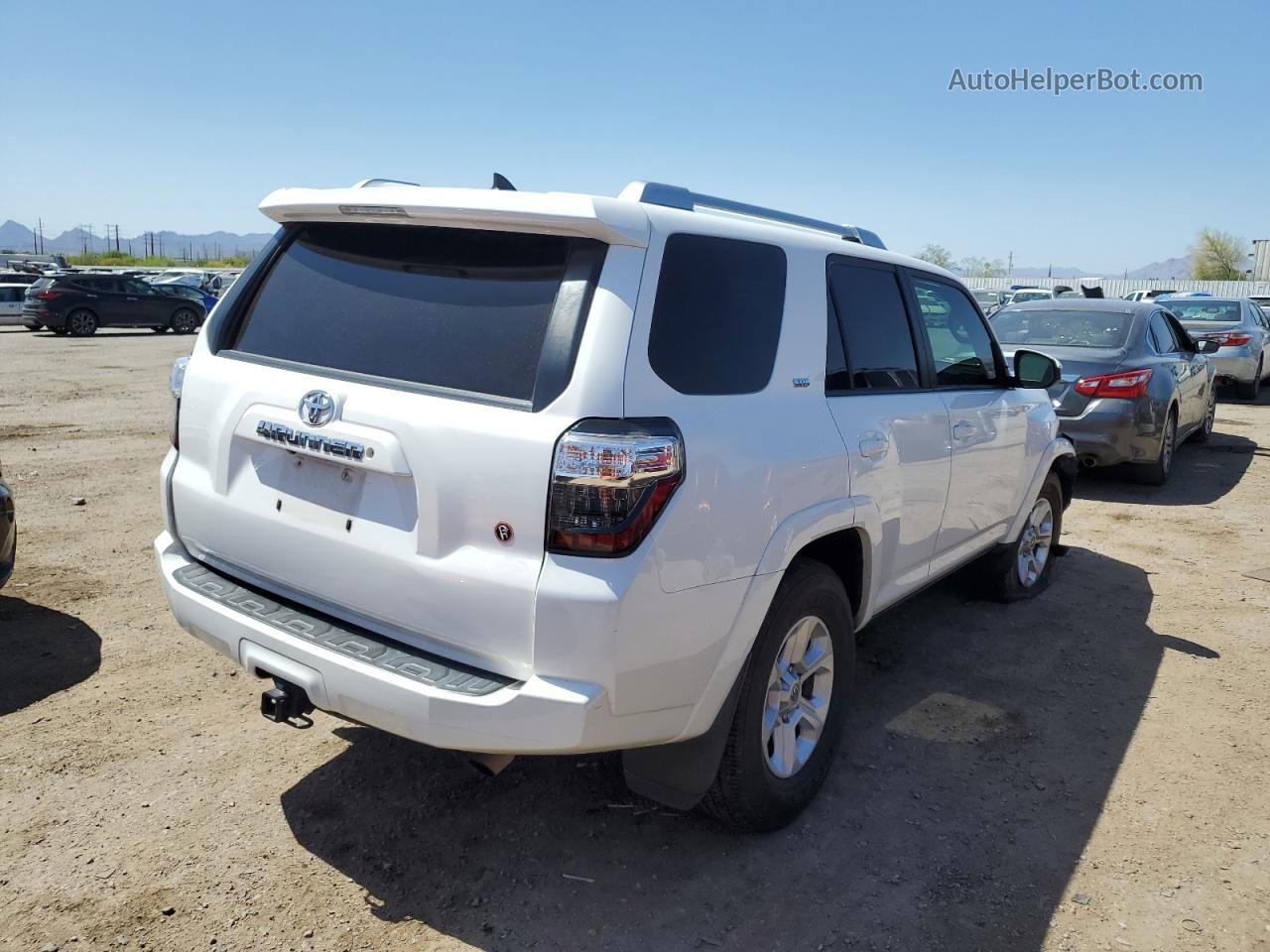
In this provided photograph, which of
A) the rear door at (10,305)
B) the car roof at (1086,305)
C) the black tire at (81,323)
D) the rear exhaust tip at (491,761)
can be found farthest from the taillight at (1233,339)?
the rear door at (10,305)

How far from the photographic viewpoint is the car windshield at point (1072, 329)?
8.78m

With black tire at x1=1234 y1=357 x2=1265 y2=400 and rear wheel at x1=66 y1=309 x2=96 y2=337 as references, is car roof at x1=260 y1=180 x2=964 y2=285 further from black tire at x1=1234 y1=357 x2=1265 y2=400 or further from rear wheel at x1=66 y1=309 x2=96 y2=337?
rear wheel at x1=66 y1=309 x2=96 y2=337

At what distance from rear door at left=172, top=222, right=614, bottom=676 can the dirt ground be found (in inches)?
33.5

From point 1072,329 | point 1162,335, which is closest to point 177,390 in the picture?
point 1072,329

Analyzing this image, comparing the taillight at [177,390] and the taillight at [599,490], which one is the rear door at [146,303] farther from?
the taillight at [599,490]

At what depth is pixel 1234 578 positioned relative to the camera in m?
6.27

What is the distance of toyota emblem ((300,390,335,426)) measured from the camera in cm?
266

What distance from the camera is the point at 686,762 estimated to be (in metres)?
2.73

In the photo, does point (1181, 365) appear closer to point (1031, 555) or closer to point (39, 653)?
point (1031, 555)

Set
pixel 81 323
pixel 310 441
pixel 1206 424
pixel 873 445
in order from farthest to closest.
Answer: pixel 81 323, pixel 1206 424, pixel 873 445, pixel 310 441

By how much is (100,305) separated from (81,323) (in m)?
0.68

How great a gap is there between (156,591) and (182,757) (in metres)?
1.97

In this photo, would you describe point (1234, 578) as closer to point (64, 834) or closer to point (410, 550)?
point (410, 550)

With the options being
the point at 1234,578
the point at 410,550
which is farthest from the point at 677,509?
the point at 1234,578
